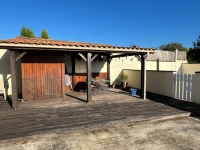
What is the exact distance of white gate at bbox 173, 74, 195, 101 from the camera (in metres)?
6.14

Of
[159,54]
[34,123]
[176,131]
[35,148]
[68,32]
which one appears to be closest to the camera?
[35,148]

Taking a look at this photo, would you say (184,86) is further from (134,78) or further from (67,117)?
(67,117)

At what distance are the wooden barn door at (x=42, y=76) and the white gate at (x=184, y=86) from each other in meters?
5.36

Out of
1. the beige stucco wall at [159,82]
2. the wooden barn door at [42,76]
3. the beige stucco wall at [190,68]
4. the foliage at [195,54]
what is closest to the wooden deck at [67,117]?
the wooden barn door at [42,76]

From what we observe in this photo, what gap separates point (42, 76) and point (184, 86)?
6.30m

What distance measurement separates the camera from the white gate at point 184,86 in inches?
242

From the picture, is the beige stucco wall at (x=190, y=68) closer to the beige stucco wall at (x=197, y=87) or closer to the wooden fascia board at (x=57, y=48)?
the beige stucco wall at (x=197, y=87)

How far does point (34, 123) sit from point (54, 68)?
3298 millimetres

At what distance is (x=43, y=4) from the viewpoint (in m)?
10.4

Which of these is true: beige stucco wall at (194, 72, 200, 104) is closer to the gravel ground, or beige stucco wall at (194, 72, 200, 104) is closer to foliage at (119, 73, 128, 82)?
the gravel ground

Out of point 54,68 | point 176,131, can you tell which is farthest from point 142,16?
point 176,131

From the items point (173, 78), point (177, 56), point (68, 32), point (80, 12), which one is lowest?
point (173, 78)

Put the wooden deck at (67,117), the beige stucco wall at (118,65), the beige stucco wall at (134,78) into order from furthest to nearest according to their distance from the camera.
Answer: the beige stucco wall at (118,65) < the beige stucco wall at (134,78) < the wooden deck at (67,117)

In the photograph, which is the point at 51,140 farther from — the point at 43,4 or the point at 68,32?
the point at 68,32
